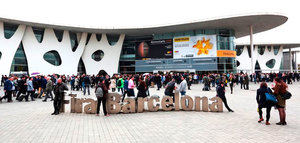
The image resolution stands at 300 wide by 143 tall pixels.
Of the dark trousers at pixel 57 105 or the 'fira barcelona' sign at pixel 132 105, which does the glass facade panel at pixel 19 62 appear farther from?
the 'fira barcelona' sign at pixel 132 105

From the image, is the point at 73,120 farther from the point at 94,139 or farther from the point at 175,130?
the point at 175,130

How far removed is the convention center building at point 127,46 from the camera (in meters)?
32.6

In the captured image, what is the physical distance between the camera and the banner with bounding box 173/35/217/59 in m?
36.2

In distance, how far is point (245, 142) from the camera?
191 inches

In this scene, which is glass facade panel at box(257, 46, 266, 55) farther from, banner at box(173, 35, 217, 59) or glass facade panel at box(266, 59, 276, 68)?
banner at box(173, 35, 217, 59)

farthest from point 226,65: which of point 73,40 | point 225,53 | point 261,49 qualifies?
point 73,40

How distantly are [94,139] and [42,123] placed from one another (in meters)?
2.91

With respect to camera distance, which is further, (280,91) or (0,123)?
(0,123)

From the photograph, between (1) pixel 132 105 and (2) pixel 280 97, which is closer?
(2) pixel 280 97

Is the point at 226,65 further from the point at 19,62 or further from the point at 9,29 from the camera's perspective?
the point at 9,29

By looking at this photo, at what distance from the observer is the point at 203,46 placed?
120ft

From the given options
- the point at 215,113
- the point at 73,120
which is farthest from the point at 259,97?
the point at 73,120

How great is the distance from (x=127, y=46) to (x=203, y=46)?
A: 621 inches

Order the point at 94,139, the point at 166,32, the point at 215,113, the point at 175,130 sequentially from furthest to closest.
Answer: the point at 166,32 < the point at 215,113 < the point at 175,130 < the point at 94,139
